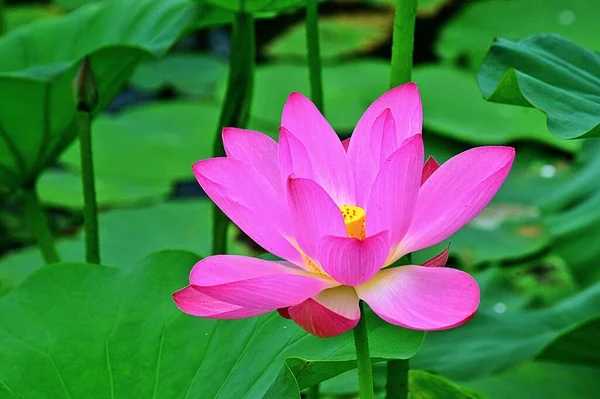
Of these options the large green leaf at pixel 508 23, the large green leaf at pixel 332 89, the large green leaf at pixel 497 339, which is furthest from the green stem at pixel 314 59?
the large green leaf at pixel 508 23

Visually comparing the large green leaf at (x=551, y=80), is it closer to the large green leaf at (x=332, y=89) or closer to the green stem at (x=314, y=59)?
the green stem at (x=314, y=59)

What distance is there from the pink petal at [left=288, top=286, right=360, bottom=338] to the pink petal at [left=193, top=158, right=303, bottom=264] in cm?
5

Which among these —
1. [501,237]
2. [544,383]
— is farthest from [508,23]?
[544,383]

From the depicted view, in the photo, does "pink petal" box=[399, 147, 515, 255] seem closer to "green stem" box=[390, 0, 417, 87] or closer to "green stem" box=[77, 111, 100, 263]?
"green stem" box=[390, 0, 417, 87]

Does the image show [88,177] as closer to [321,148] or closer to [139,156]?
[321,148]

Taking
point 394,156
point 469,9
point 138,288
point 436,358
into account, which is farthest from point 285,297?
point 469,9

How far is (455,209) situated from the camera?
18.7 inches

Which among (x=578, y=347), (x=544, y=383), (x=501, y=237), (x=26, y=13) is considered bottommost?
(x=501, y=237)

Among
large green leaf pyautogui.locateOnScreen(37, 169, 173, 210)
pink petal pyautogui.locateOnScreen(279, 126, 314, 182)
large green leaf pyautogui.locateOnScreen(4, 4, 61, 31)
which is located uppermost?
pink petal pyautogui.locateOnScreen(279, 126, 314, 182)

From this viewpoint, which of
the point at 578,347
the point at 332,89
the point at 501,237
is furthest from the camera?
the point at 332,89

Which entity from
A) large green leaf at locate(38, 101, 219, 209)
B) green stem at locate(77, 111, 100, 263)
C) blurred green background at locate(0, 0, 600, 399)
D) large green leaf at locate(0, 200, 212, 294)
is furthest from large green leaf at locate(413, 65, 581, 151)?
green stem at locate(77, 111, 100, 263)

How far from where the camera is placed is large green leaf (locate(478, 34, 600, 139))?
2.17 ft

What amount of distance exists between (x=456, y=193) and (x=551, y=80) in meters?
0.35

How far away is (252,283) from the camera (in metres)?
0.43
